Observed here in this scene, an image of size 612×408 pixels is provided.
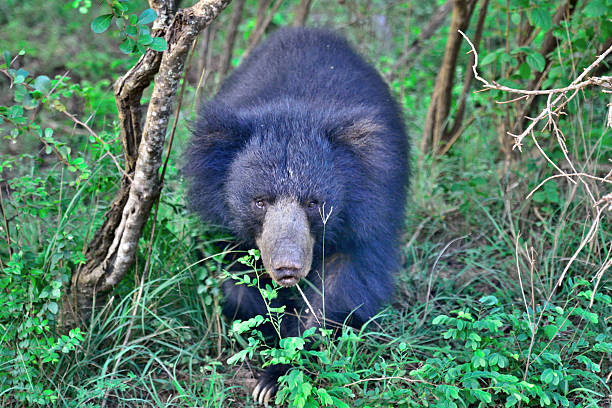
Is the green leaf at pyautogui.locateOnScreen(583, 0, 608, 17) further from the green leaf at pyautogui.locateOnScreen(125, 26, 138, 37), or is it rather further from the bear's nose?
the green leaf at pyautogui.locateOnScreen(125, 26, 138, 37)

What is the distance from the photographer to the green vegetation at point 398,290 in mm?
2557

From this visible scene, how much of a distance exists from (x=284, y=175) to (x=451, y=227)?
1.86m

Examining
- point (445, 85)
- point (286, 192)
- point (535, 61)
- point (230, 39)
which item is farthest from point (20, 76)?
point (445, 85)

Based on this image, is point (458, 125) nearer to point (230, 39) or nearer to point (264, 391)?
point (230, 39)

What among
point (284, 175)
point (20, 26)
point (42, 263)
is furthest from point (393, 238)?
point (20, 26)

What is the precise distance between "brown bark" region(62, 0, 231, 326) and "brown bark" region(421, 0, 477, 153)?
2.29 metres

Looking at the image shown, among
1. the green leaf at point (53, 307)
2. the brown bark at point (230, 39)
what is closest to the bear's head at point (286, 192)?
the green leaf at point (53, 307)

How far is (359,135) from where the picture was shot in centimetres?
298

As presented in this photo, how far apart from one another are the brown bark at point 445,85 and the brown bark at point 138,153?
229 cm

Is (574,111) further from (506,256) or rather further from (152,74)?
(152,74)

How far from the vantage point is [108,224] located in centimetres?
311

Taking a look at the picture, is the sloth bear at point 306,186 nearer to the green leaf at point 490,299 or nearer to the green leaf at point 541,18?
the green leaf at point 490,299

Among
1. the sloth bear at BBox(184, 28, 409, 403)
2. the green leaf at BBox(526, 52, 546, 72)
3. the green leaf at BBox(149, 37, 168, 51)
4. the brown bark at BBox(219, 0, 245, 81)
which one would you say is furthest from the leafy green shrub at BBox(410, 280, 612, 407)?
the brown bark at BBox(219, 0, 245, 81)

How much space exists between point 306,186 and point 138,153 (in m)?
0.83
